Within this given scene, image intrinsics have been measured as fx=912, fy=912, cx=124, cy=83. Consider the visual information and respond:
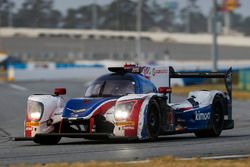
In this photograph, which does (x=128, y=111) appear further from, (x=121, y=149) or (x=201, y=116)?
(x=201, y=116)

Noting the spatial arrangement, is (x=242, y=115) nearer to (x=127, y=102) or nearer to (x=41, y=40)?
A: (x=127, y=102)

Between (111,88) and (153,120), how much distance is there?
1214 millimetres

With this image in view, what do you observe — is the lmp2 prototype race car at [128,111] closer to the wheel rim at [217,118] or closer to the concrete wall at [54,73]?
the wheel rim at [217,118]

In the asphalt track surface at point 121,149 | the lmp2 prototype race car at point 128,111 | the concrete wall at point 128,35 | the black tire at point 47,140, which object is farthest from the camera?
the concrete wall at point 128,35

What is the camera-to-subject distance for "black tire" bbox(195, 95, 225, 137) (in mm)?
18438

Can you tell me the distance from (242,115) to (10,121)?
713 cm

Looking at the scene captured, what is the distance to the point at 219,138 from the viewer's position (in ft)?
58.7

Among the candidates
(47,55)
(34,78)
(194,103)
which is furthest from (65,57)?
(194,103)

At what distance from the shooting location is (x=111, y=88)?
56.8 ft

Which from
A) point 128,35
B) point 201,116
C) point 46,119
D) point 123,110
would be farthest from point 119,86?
point 128,35

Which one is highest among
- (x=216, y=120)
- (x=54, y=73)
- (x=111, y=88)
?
(x=111, y=88)

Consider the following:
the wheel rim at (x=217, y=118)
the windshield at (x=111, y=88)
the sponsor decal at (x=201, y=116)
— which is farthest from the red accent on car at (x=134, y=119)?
the wheel rim at (x=217, y=118)

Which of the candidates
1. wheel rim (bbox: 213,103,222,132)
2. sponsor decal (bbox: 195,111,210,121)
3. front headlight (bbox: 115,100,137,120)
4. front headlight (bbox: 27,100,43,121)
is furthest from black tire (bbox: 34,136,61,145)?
wheel rim (bbox: 213,103,222,132)

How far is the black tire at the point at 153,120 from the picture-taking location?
16.4 m
